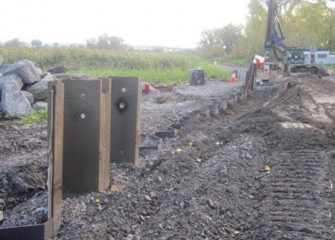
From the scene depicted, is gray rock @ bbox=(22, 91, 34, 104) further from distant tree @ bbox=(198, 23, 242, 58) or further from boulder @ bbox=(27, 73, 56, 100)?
distant tree @ bbox=(198, 23, 242, 58)

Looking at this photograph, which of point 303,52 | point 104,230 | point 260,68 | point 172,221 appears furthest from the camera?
point 303,52

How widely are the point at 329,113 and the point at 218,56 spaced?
52242 millimetres

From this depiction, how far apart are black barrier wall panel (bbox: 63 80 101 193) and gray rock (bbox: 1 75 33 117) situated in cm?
679

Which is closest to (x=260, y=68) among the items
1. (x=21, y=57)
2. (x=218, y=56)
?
(x=21, y=57)

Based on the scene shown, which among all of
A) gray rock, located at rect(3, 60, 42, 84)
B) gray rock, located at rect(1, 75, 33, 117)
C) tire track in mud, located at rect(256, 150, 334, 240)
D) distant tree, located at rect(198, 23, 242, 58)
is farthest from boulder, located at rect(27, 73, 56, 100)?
distant tree, located at rect(198, 23, 242, 58)

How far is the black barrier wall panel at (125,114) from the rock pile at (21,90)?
6.09m

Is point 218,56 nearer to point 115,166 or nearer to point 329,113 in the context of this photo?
point 329,113

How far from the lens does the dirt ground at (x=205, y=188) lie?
3648mm

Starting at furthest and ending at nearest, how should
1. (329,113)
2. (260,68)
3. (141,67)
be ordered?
(141,67), (260,68), (329,113)

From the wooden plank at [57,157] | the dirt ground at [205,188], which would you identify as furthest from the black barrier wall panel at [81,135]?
the wooden plank at [57,157]

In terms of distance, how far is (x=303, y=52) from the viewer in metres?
23.7

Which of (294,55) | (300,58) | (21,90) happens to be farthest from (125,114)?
(300,58)

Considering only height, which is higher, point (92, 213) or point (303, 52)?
point (303, 52)

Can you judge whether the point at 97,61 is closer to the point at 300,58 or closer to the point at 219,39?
the point at 300,58
